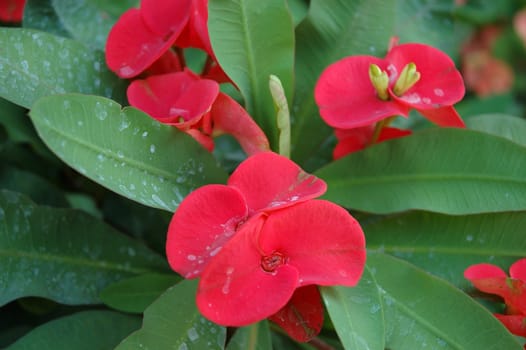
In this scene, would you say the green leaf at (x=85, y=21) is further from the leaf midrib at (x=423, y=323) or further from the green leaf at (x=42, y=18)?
the leaf midrib at (x=423, y=323)

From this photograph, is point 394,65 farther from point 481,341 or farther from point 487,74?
point 487,74

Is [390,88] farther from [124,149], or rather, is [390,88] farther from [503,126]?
[124,149]

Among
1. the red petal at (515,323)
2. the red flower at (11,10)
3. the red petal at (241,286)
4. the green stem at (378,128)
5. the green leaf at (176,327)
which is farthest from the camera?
the red flower at (11,10)

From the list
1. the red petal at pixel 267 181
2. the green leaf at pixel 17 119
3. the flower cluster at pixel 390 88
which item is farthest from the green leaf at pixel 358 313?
the green leaf at pixel 17 119

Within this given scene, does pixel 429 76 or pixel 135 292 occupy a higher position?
pixel 429 76

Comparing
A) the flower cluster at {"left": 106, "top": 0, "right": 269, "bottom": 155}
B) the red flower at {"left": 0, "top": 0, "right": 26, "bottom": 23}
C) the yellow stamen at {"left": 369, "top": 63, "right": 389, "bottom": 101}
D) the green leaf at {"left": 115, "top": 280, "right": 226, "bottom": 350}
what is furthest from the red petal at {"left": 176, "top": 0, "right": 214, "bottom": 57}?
the red flower at {"left": 0, "top": 0, "right": 26, "bottom": 23}

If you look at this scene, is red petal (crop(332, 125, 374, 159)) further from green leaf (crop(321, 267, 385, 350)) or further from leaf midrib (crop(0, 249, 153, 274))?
leaf midrib (crop(0, 249, 153, 274))

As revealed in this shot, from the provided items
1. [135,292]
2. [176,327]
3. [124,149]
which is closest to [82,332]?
[135,292]
